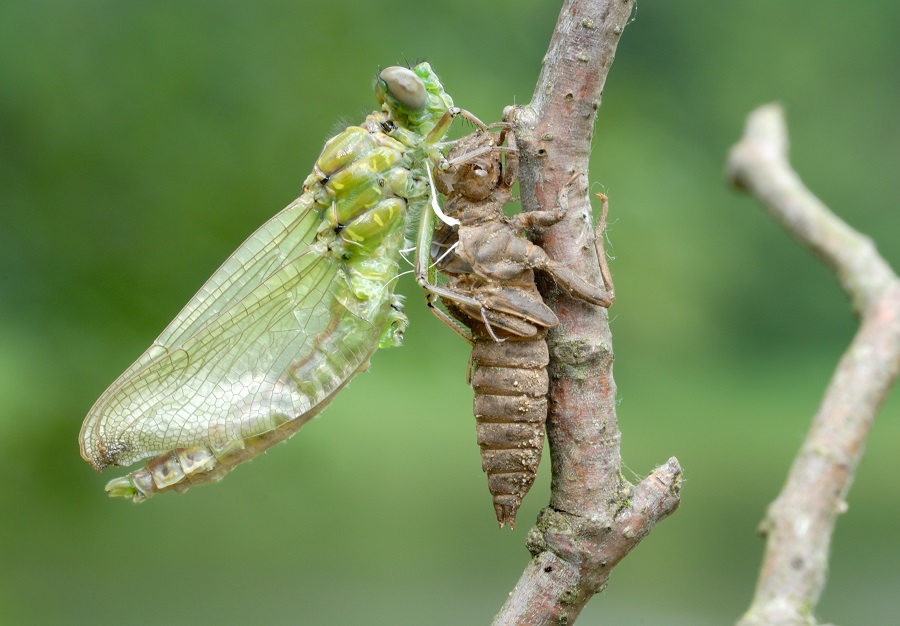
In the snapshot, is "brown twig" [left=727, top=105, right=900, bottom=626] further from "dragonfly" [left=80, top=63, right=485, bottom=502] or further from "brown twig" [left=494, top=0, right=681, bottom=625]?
"dragonfly" [left=80, top=63, right=485, bottom=502]

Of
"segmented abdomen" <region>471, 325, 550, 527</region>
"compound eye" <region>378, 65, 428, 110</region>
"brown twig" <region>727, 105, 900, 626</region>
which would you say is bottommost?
"brown twig" <region>727, 105, 900, 626</region>

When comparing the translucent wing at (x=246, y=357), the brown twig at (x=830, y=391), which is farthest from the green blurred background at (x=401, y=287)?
the brown twig at (x=830, y=391)

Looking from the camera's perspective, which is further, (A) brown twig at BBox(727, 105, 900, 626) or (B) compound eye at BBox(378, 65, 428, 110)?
(B) compound eye at BBox(378, 65, 428, 110)

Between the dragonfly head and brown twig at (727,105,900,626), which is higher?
the dragonfly head

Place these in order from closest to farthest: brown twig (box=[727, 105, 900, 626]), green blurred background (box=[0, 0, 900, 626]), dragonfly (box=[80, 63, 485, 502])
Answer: brown twig (box=[727, 105, 900, 626])
dragonfly (box=[80, 63, 485, 502])
green blurred background (box=[0, 0, 900, 626])

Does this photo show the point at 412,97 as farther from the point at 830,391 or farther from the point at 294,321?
the point at 830,391

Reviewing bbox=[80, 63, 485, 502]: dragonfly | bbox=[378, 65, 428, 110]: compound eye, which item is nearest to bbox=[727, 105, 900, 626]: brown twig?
bbox=[80, 63, 485, 502]: dragonfly

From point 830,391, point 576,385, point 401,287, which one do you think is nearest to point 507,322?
point 576,385

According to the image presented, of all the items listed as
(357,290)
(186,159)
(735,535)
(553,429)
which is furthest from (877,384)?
(186,159)

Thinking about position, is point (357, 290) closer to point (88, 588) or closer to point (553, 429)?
point (553, 429)
